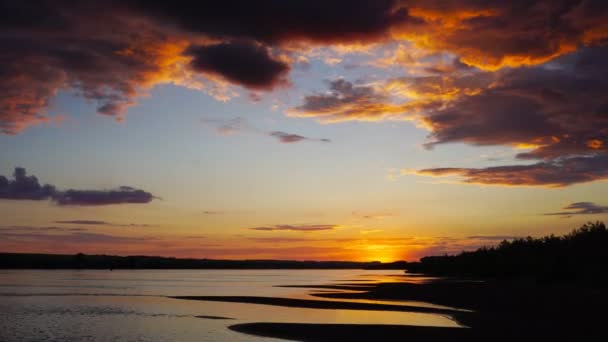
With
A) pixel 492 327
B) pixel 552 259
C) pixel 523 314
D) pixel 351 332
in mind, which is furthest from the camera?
pixel 552 259

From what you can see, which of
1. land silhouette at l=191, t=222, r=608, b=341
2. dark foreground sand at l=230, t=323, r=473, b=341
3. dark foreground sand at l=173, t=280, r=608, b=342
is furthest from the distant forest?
dark foreground sand at l=230, t=323, r=473, b=341

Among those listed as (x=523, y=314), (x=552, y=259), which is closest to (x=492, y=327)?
(x=523, y=314)

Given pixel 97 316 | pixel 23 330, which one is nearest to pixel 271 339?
pixel 23 330

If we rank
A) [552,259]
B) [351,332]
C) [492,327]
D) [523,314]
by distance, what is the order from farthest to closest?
[552,259], [523,314], [492,327], [351,332]

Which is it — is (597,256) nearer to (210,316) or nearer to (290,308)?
(290,308)

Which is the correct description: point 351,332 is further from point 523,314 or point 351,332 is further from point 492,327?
point 523,314

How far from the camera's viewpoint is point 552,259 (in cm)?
7525

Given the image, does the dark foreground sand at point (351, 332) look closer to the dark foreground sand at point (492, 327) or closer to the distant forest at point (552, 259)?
the dark foreground sand at point (492, 327)

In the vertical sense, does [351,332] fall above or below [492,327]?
below

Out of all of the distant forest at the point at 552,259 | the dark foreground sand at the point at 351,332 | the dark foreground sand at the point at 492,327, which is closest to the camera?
the dark foreground sand at the point at 492,327

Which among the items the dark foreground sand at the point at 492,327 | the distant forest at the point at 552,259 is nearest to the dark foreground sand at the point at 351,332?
the dark foreground sand at the point at 492,327

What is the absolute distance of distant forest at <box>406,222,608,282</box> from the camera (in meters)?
68.9

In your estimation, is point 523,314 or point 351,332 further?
point 523,314

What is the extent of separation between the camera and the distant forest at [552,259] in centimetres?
6888
